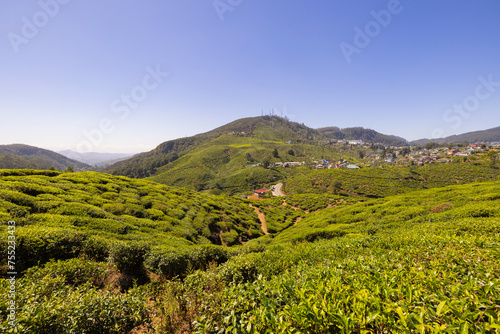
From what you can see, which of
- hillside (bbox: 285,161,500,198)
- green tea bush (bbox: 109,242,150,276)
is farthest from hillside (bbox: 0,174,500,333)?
hillside (bbox: 285,161,500,198)

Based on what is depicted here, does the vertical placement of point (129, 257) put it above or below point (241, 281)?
below

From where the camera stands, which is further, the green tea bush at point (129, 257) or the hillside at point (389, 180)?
the hillside at point (389, 180)

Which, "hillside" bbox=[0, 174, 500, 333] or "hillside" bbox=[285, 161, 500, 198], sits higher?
"hillside" bbox=[0, 174, 500, 333]

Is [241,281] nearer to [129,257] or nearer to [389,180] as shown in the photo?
[129,257]

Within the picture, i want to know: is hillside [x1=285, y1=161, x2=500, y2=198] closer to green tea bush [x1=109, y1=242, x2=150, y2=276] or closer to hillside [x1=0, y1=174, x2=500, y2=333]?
hillside [x1=0, y1=174, x2=500, y2=333]

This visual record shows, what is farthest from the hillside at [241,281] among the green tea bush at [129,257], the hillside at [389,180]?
the hillside at [389,180]

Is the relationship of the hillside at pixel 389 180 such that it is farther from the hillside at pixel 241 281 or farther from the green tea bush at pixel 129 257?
the green tea bush at pixel 129 257

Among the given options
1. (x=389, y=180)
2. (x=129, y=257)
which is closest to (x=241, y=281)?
(x=129, y=257)

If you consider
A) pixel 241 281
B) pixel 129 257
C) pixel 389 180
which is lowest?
pixel 389 180

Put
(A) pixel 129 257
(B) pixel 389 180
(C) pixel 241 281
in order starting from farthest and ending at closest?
(B) pixel 389 180 < (A) pixel 129 257 < (C) pixel 241 281

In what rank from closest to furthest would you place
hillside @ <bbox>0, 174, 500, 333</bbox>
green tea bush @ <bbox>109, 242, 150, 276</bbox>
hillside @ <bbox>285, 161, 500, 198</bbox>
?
1. hillside @ <bbox>0, 174, 500, 333</bbox>
2. green tea bush @ <bbox>109, 242, 150, 276</bbox>
3. hillside @ <bbox>285, 161, 500, 198</bbox>

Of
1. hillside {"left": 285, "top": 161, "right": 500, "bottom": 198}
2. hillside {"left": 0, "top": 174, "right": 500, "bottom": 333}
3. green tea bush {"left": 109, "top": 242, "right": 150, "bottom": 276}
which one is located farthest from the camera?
hillside {"left": 285, "top": 161, "right": 500, "bottom": 198}

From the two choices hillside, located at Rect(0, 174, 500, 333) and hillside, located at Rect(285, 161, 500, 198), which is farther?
hillside, located at Rect(285, 161, 500, 198)

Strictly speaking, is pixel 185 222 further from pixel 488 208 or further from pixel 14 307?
pixel 488 208
